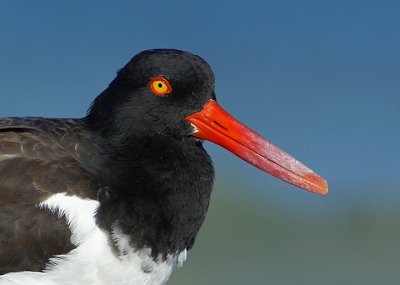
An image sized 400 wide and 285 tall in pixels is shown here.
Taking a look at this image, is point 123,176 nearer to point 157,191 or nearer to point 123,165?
point 123,165

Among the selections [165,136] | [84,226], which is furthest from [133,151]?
[84,226]

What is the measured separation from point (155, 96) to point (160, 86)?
79 mm

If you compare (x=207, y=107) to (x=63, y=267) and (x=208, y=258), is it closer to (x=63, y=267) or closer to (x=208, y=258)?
(x=63, y=267)

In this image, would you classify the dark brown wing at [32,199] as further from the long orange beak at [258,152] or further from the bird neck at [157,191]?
the long orange beak at [258,152]

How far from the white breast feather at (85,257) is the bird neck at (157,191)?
70 millimetres

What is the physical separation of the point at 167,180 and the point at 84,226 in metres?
0.72

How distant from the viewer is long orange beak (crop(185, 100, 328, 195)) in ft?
23.9

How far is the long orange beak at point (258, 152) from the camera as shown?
7.30 metres

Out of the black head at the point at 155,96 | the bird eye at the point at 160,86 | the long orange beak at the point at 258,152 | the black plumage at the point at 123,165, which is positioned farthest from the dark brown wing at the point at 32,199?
the long orange beak at the point at 258,152

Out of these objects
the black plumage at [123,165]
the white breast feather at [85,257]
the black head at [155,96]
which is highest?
the black head at [155,96]

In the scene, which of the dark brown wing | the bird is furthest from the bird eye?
the dark brown wing

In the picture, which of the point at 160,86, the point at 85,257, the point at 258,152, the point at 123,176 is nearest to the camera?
the point at 85,257

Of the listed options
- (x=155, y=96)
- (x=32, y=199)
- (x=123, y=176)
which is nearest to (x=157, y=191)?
(x=123, y=176)

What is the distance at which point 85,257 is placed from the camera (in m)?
6.56
